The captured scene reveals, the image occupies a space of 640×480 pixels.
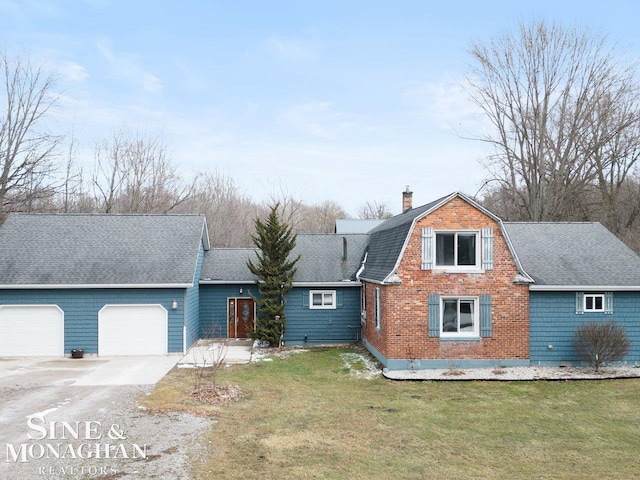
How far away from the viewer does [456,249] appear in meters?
13.9

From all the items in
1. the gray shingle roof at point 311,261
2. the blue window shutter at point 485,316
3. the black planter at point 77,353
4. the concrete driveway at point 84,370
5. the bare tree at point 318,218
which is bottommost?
the concrete driveway at point 84,370

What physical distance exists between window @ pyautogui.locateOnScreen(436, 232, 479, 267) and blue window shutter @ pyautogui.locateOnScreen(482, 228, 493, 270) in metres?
0.24

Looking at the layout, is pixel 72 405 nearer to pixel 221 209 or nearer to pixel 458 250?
pixel 458 250

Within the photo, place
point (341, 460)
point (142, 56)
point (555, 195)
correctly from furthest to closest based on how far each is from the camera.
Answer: point (555, 195), point (142, 56), point (341, 460)

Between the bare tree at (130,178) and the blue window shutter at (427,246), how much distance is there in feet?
77.6

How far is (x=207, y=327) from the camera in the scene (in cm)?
1948

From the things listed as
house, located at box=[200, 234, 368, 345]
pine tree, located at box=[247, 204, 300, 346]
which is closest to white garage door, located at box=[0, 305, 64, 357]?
house, located at box=[200, 234, 368, 345]

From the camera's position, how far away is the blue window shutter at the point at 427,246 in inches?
538

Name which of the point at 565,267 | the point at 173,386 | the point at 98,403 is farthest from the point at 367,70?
the point at 98,403

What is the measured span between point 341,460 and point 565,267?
10.7 metres

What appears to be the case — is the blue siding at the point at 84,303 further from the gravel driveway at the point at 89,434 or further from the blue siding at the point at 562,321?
the blue siding at the point at 562,321

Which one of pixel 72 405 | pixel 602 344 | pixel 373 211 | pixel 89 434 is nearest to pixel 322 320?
pixel 602 344

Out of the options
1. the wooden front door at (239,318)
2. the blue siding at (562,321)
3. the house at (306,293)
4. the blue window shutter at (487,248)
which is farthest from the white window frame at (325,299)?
the blue siding at (562,321)

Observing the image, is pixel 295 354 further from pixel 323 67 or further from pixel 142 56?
pixel 142 56
